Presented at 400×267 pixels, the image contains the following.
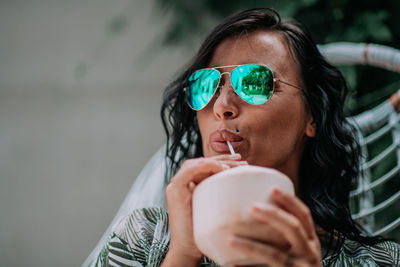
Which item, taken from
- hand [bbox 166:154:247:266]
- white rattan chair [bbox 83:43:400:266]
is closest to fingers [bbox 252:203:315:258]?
hand [bbox 166:154:247:266]

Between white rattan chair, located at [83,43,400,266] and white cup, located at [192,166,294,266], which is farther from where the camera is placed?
white rattan chair, located at [83,43,400,266]

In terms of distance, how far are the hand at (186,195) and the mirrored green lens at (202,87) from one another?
28cm

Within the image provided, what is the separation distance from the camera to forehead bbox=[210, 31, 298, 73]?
1.01 meters

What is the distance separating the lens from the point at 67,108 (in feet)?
7.97

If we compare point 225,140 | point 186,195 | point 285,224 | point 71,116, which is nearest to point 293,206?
point 285,224

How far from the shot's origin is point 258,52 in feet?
3.30

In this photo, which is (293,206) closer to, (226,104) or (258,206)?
(258,206)

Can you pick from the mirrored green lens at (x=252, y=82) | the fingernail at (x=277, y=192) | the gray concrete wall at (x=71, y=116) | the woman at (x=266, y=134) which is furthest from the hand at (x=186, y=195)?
the gray concrete wall at (x=71, y=116)

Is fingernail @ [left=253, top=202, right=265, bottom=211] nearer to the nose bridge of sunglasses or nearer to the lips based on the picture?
the lips

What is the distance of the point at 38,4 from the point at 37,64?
14.2 inches

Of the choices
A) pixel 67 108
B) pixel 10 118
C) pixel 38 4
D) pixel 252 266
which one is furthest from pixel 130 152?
pixel 252 266

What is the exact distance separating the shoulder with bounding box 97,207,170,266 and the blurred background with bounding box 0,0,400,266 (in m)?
1.45

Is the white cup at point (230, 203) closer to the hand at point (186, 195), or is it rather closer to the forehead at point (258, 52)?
the hand at point (186, 195)

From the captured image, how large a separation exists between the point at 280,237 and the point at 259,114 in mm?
412
